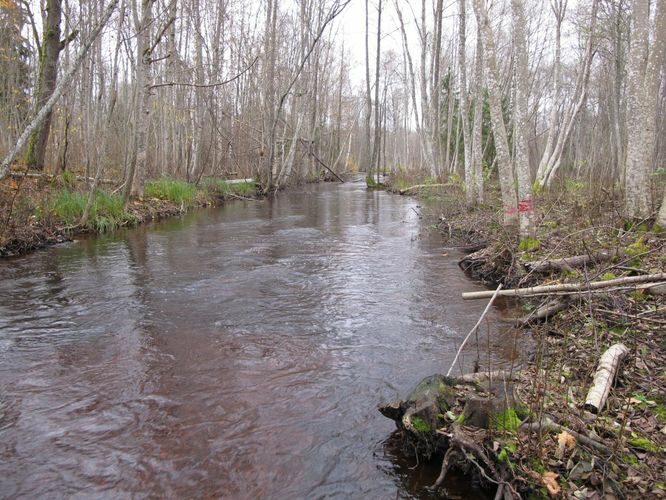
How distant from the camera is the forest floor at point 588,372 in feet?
9.09

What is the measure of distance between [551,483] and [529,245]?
5.52 meters

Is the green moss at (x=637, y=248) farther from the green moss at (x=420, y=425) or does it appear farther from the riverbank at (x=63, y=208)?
the riverbank at (x=63, y=208)

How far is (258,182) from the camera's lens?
2295 centimetres

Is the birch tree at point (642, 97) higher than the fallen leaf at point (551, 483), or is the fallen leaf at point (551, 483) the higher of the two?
the birch tree at point (642, 97)

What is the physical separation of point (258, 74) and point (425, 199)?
11.1m

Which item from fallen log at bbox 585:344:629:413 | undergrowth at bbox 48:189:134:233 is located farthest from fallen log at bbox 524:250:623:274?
undergrowth at bbox 48:189:134:233

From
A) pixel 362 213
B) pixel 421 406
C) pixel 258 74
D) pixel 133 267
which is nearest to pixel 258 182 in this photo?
pixel 258 74

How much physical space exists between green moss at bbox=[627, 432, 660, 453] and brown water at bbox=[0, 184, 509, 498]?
3.76ft

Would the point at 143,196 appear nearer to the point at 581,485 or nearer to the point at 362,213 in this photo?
the point at 362,213

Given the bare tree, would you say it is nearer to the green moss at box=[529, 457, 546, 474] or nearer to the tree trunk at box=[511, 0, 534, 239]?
the tree trunk at box=[511, 0, 534, 239]

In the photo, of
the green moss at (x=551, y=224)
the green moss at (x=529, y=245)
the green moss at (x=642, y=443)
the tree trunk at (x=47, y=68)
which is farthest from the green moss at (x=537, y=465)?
the tree trunk at (x=47, y=68)

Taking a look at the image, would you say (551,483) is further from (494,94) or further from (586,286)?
(494,94)

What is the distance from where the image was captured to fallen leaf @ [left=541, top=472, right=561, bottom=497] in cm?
266

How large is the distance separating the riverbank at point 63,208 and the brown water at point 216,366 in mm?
706
